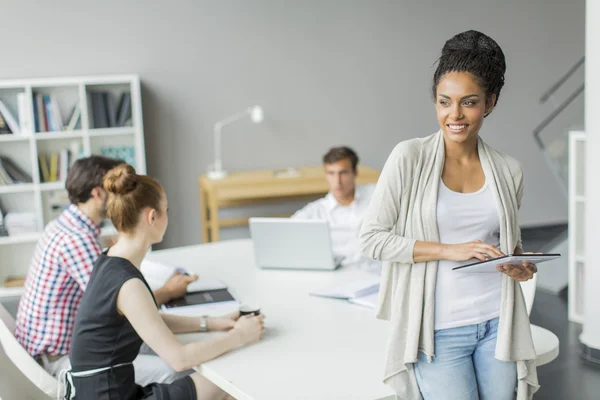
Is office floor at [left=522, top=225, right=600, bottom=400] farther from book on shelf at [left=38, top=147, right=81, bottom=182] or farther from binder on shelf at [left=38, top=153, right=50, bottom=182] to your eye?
binder on shelf at [left=38, top=153, right=50, bottom=182]

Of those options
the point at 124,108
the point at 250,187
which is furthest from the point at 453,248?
the point at 124,108

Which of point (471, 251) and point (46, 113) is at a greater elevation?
point (46, 113)

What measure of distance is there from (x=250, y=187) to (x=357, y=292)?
2.86 m

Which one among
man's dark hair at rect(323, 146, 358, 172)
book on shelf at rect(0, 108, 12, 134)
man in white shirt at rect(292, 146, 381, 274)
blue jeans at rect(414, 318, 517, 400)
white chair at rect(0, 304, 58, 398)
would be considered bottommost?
white chair at rect(0, 304, 58, 398)

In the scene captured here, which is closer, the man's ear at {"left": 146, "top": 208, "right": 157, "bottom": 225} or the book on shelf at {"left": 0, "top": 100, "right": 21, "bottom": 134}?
the man's ear at {"left": 146, "top": 208, "right": 157, "bottom": 225}

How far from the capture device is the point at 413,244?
162 cm

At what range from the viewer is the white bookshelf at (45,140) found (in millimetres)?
5113

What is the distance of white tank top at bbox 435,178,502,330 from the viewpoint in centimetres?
165

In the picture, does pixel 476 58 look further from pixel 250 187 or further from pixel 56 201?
pixel 56 201

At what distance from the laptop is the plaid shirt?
2.34 ft

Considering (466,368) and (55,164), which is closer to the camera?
(466,368)

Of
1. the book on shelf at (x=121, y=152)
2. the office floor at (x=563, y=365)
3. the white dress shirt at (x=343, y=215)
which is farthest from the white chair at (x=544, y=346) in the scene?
the book on shelf at (x=121, y=152)

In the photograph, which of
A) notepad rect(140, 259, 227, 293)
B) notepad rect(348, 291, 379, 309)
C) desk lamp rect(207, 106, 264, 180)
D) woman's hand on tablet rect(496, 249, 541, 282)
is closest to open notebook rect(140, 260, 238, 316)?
notepad rect(140, 259, 227, 293)

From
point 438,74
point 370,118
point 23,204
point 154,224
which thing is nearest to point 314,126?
point 370,118
